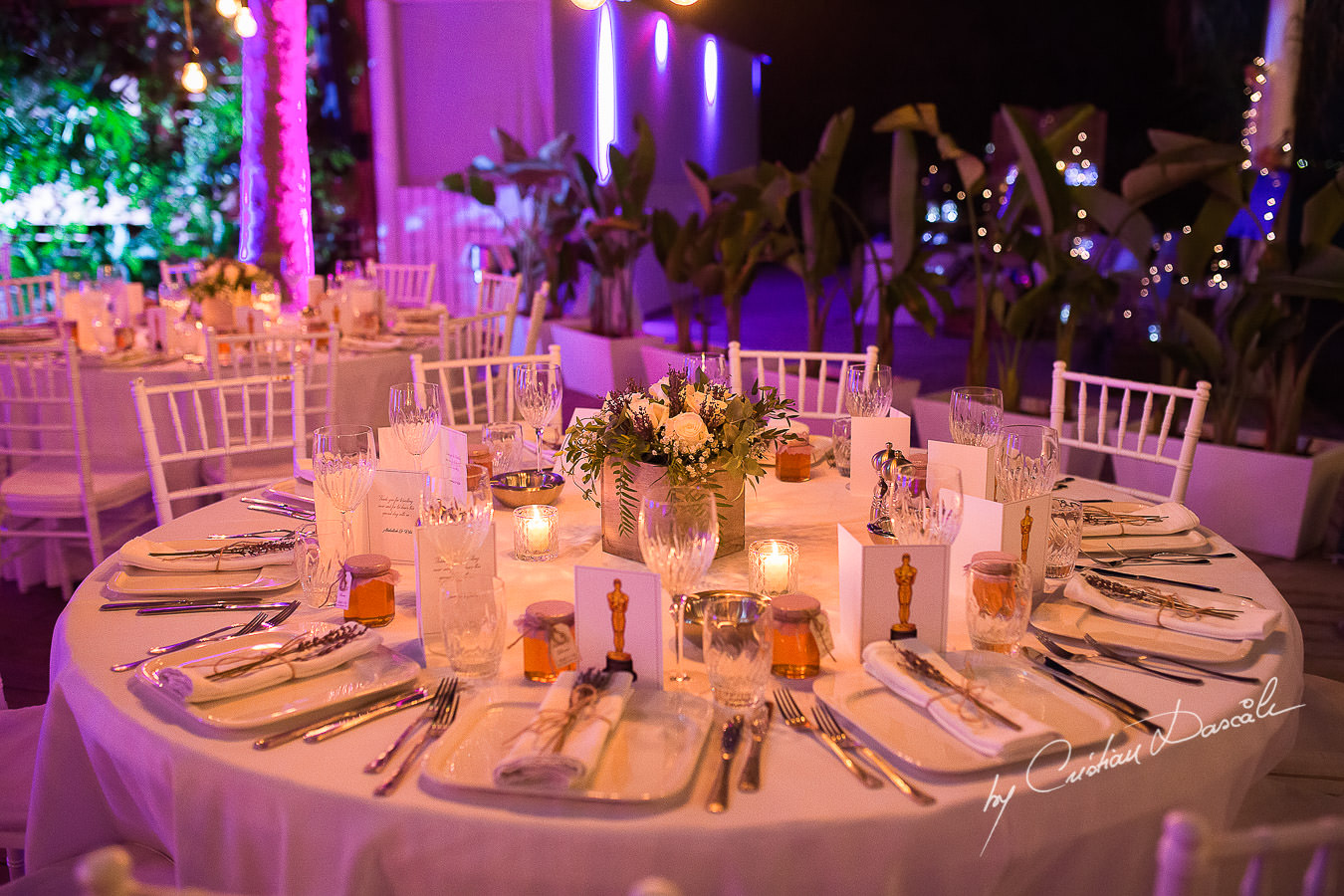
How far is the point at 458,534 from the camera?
4.84ft

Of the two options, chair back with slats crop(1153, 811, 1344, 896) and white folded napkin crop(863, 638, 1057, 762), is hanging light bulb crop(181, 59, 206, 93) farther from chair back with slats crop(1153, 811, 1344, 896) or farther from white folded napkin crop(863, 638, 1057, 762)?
chair back with slats crop(1153, 811, 1344, 896)

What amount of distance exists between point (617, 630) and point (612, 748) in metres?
0.19

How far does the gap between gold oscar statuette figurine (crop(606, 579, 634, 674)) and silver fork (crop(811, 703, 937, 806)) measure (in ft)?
Result: 0.81

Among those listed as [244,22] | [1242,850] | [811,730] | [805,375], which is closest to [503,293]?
[805,375]

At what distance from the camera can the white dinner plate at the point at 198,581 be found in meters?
1.66

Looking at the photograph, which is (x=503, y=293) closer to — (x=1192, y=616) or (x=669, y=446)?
(x=669, y=446)

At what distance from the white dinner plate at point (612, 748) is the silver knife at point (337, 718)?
89 mm

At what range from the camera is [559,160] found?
763 centimetres

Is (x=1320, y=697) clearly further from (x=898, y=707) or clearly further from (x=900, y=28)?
(x=900, y=28)

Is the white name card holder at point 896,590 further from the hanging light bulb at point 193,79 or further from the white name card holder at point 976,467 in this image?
the hanging light bulb at point 193,79

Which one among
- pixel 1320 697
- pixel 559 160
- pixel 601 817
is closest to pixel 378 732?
pixel 601 817

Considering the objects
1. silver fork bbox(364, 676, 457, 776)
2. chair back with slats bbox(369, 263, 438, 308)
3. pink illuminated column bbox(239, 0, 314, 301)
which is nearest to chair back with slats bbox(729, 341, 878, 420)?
silver fork bbox(364, 676, 457, 776)

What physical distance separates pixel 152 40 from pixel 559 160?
14.2 feet

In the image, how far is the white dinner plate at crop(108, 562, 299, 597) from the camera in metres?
1.66
